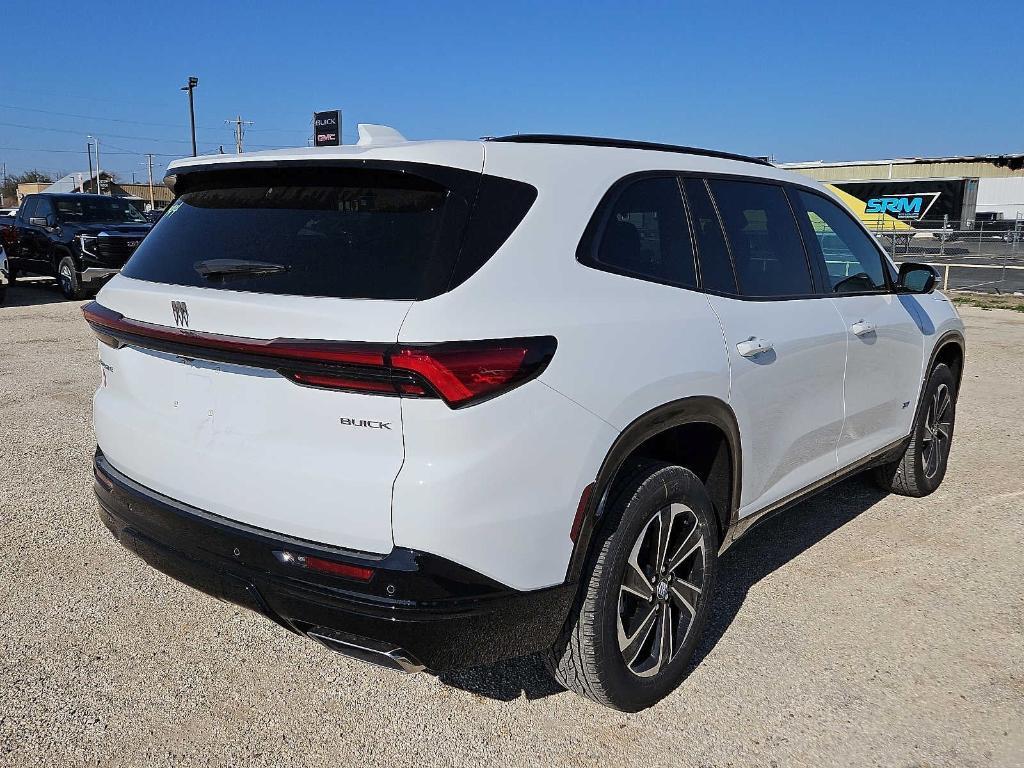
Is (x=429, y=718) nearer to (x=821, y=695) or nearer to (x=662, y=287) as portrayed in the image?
(x=821, y=695)

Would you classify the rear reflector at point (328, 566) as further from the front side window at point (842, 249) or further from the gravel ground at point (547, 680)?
the front side window at point (842, 249)

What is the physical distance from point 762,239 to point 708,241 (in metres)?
0.47

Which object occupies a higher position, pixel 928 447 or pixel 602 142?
pixel 602 142

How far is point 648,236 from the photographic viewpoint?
2.89 metres

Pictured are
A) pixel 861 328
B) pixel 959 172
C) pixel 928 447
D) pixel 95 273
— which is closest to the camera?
pixel 861 328

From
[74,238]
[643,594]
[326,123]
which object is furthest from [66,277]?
[643,594]

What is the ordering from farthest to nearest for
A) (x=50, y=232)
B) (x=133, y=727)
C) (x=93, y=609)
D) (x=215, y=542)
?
(x=50, y=232), (x=93, y=609), (x=133, y=727), (x=215, y=542)

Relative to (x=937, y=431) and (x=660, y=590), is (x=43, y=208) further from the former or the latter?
(x=660, y=590)

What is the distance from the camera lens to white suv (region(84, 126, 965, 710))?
86.1 inches

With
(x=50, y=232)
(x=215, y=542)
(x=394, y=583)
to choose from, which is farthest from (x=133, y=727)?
(x=50, y=232)

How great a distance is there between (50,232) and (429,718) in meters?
15.4

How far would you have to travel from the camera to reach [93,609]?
3.57 m

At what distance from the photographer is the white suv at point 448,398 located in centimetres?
219

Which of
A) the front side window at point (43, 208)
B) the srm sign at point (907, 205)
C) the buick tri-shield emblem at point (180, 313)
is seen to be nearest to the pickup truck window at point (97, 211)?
the front side window at point (43, 208)
